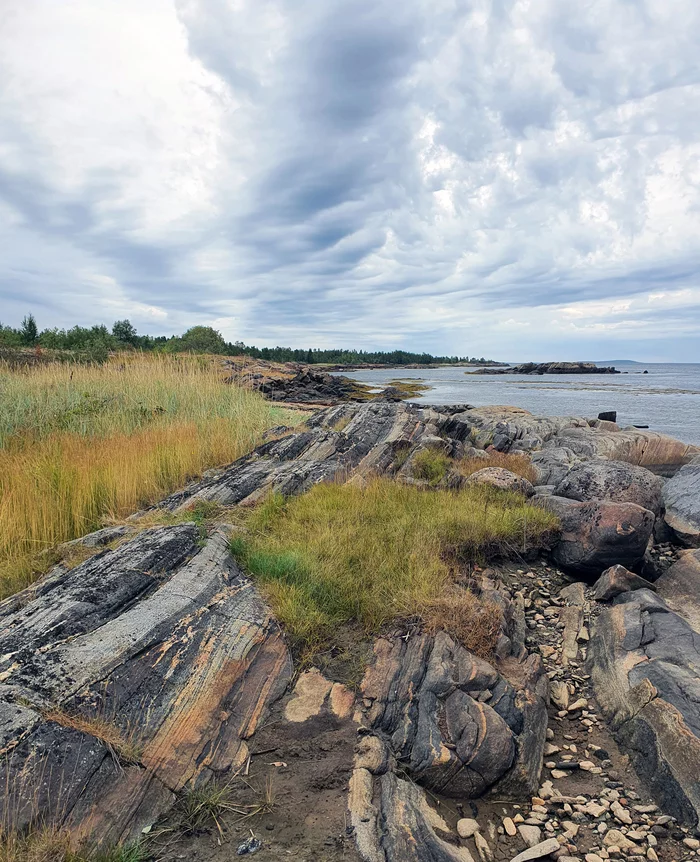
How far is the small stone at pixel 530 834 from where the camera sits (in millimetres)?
3379

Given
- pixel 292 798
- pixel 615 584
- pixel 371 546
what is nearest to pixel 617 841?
pixel 292 798

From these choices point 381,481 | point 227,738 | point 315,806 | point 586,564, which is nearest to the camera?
point 315,806

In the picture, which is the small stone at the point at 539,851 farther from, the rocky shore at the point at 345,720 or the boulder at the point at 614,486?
the boulder at the point at 614,486

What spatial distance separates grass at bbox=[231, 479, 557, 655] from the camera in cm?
501

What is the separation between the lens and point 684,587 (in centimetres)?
665

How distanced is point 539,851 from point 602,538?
449 centimetres

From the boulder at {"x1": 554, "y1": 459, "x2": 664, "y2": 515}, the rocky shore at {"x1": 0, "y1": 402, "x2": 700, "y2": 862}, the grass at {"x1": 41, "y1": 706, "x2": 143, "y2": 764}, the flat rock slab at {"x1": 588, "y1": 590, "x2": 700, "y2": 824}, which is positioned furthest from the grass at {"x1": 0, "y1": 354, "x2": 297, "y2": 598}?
the boulder at {"x1": 554, "y1": 459, "x2": 664, "y2": 515}

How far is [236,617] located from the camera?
4.65 m

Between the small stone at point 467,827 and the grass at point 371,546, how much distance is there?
1.59m

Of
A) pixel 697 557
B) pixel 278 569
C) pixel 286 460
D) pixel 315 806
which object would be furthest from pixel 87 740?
pixel 697 557

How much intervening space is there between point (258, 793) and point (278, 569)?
216 centimetres

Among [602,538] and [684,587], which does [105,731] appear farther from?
[684,587]

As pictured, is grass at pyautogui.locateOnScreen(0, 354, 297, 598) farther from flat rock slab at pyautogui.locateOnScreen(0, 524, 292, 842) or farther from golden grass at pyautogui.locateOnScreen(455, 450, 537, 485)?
golden grass at pyautogui.locateOnScreen(455, 450, 537, 485)

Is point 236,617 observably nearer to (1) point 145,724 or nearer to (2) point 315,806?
(1) point 145,724
